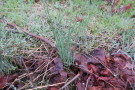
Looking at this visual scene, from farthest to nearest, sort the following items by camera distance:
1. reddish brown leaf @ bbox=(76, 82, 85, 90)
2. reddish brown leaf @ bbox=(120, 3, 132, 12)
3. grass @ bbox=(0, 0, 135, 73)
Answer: reddish brown leaf @ bbox=(120, 3, 132, 12) → grass @ bbox=(0, 0, 135, 73) → reddish brown leaf @ bbox=(76, 82, 85, 90)

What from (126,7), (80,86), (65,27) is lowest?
(80,86)

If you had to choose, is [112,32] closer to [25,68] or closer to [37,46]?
[37,46]

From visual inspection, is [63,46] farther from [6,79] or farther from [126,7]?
[126,7]

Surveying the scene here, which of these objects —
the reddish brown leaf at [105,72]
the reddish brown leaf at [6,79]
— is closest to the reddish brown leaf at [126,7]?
the reddish brown leaf at [105,72]

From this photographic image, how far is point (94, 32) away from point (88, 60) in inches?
21.1

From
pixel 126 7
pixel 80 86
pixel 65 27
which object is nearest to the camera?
pixel 80 86

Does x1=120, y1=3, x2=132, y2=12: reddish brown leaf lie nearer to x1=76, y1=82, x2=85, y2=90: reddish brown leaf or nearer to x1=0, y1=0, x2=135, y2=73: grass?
x1=0, y1=0, x2=135, y2=73: grass

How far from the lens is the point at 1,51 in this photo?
1366 millimetres

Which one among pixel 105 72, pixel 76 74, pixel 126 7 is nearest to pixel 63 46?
pixel 76 74

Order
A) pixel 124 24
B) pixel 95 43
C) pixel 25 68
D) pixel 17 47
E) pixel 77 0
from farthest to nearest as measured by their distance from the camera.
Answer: pixel 77 0, pixel 124 24, pixel 95 43, pixel 17 47, pixel 25 68

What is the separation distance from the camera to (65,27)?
1.81 meters

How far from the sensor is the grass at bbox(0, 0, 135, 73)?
1.43m

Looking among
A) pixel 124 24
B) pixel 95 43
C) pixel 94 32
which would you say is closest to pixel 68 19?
pixel 94 32

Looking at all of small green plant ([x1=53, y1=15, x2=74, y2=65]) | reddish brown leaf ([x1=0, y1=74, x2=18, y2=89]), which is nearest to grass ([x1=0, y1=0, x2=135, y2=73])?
small green plant ([x1=53, y1=15, x2=74, y2=65])
